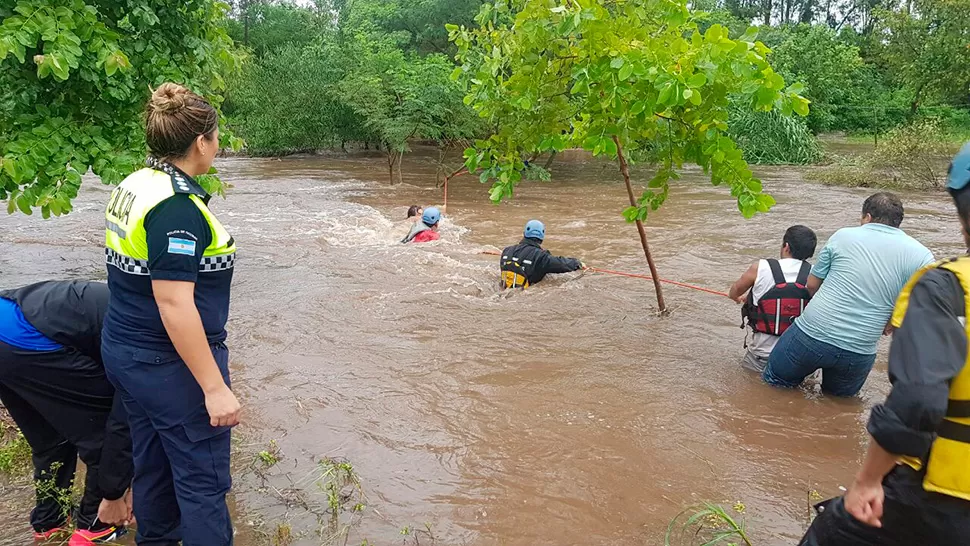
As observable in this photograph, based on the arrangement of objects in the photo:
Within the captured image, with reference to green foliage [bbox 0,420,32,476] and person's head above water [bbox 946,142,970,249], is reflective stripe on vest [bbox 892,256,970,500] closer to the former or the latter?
person's head above water [bbox 946,142,970,249]

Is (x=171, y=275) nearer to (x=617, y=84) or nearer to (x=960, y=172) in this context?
(x=960, y=172)

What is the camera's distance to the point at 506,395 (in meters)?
5.20

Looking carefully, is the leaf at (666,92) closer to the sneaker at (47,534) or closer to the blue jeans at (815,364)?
the blue jeans at (815,364)

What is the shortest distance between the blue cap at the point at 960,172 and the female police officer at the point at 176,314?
2336 mm

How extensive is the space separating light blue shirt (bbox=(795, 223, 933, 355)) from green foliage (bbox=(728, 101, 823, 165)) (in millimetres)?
18719

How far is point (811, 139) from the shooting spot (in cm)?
2258

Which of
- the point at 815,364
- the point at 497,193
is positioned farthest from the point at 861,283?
the point at 497,193

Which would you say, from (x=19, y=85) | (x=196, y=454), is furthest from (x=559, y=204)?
(x=196, y=454)

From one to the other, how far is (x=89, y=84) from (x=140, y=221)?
3.77m

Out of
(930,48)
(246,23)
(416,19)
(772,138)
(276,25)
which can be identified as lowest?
(772,138)

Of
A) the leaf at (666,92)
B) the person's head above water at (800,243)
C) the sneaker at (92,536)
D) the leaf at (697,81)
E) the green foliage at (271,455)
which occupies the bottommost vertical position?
the green foliage at (271,455)

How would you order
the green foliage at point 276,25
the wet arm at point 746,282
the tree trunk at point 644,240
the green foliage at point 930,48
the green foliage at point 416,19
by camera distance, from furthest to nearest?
the green foliage at point 276,25
the green foliage at point 930,48
the green foliage at point 416,19
the tree trunk at point 644,240
the wet arm at point 746,282

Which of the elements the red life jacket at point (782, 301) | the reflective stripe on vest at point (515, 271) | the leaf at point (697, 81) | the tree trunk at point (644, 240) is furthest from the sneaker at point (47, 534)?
the reflective stripe on vest at point (515, 271)

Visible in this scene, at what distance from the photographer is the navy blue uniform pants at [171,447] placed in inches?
95.9
